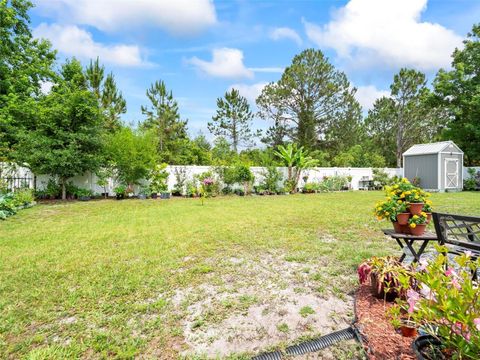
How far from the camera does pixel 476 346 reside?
1.29 m

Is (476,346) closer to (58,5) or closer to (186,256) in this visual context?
(186,256)

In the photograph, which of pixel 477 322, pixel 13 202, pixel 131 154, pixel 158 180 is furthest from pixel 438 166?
pixel 13 202

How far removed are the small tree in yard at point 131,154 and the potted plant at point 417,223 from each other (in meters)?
11.8

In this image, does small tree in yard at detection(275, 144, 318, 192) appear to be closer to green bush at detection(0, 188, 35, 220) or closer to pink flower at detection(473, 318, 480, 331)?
green bush at detection(0, 188, 35, 220)

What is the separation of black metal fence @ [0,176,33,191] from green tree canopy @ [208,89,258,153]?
18.0m

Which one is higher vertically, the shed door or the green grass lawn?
the shed door

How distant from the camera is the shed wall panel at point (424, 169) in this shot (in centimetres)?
1727

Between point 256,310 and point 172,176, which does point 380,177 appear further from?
point 256,310

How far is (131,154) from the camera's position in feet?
41.7

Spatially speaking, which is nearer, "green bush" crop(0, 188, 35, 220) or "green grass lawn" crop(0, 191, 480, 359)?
"green grass lawn" crop(0, 191, 480, 359)

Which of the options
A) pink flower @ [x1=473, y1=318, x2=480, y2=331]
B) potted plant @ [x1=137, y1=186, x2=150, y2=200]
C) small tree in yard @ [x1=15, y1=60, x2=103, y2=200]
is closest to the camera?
pink flower @ [x1=473, y1=318, x2=480, y2=331]

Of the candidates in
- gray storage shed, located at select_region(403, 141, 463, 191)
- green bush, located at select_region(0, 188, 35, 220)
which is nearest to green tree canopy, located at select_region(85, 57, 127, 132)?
green bush, located at select_region(0, 188, 35, 220)

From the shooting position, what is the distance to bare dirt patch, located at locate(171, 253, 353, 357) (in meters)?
2.23

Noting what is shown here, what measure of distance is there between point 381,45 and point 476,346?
14.3 meters
